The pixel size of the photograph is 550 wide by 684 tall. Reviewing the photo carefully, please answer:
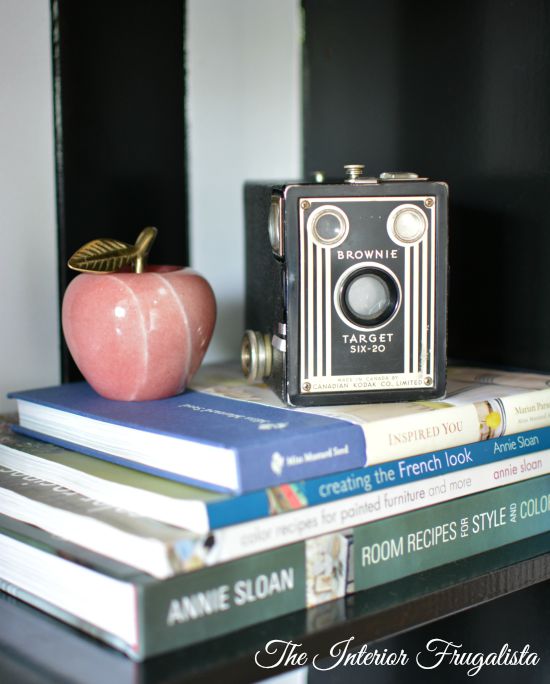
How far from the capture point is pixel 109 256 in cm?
83

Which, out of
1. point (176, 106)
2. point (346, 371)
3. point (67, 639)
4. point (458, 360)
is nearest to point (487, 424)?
point (346, 371)

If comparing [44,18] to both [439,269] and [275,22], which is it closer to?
[275,22]

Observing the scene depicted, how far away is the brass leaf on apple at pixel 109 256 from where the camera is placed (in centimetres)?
82

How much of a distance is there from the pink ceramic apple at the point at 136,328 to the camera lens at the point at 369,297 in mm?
123

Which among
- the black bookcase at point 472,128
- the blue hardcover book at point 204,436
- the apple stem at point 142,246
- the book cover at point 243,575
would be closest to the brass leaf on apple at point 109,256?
the apple stem at point 142,246

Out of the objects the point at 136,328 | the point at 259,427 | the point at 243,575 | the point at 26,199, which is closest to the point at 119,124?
the point at 26,199

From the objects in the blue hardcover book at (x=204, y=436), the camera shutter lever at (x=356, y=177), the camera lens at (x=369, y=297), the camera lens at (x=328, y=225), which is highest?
the camera shutter lever at (x=356, y=177)

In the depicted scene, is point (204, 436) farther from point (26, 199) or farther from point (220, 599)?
point (26, 199)

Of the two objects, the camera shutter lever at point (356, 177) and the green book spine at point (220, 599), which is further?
the camera shutter lever at point (356, 177)

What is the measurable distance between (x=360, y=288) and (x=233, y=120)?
42 cm

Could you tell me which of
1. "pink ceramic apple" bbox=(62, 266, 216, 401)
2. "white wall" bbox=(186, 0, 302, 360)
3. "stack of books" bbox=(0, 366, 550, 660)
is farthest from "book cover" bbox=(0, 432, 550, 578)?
"white wall" bbox=(186, 0, 302, 360)

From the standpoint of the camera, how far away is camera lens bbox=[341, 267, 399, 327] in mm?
788

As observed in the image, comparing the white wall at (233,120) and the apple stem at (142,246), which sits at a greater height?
the white wall at (233,120)

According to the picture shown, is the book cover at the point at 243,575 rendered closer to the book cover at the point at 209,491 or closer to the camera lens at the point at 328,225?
the book cover at the point at 209,491
